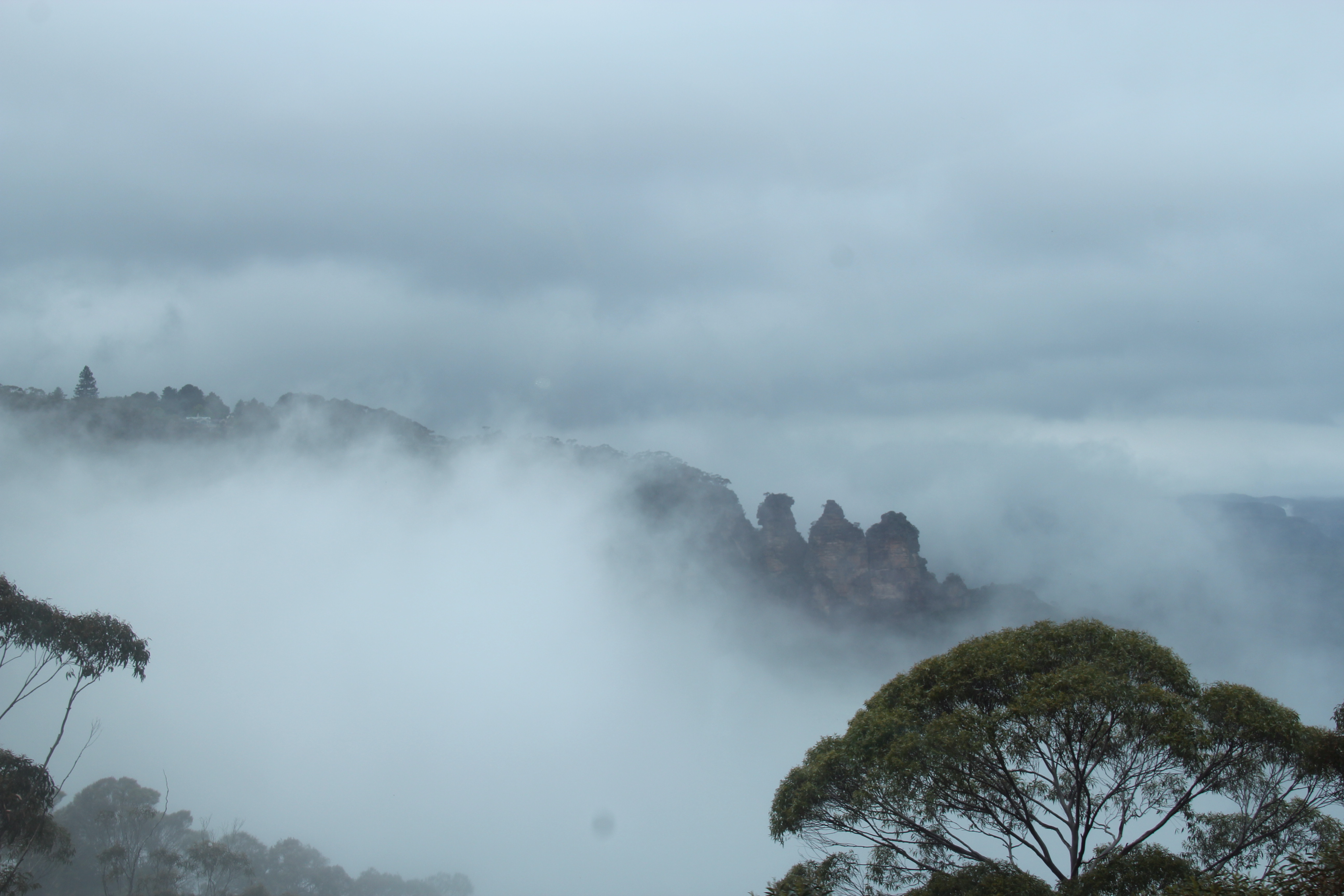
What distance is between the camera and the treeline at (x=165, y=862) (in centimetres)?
7538

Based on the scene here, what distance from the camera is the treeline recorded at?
2968 inches

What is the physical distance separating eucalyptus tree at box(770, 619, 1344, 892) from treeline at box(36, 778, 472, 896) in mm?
49872

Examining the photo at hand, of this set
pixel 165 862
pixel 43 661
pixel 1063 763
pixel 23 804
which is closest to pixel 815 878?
pixel 1063 763

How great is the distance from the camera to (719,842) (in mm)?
189125

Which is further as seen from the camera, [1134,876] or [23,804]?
[23,804]

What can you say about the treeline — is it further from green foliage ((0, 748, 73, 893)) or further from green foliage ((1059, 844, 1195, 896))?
green foliage ((1059, 844, 1195, 896))

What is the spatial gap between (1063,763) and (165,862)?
77789mm

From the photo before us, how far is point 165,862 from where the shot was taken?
7612cm

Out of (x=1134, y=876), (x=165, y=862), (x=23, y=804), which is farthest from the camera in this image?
(x=165, y=862)

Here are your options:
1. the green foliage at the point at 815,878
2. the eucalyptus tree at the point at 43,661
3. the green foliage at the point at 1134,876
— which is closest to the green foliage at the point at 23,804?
the eucalyptus tree at the point at 43,661

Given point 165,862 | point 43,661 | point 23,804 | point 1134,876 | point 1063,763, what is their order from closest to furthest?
point 1134,876 → point 1063,763 → point 23,804 → point 43,661 → point 165,862

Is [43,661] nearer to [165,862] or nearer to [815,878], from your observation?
[815,878]

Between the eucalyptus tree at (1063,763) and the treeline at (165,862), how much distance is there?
164 ft

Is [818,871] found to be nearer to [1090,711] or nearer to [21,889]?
[1090,711]
